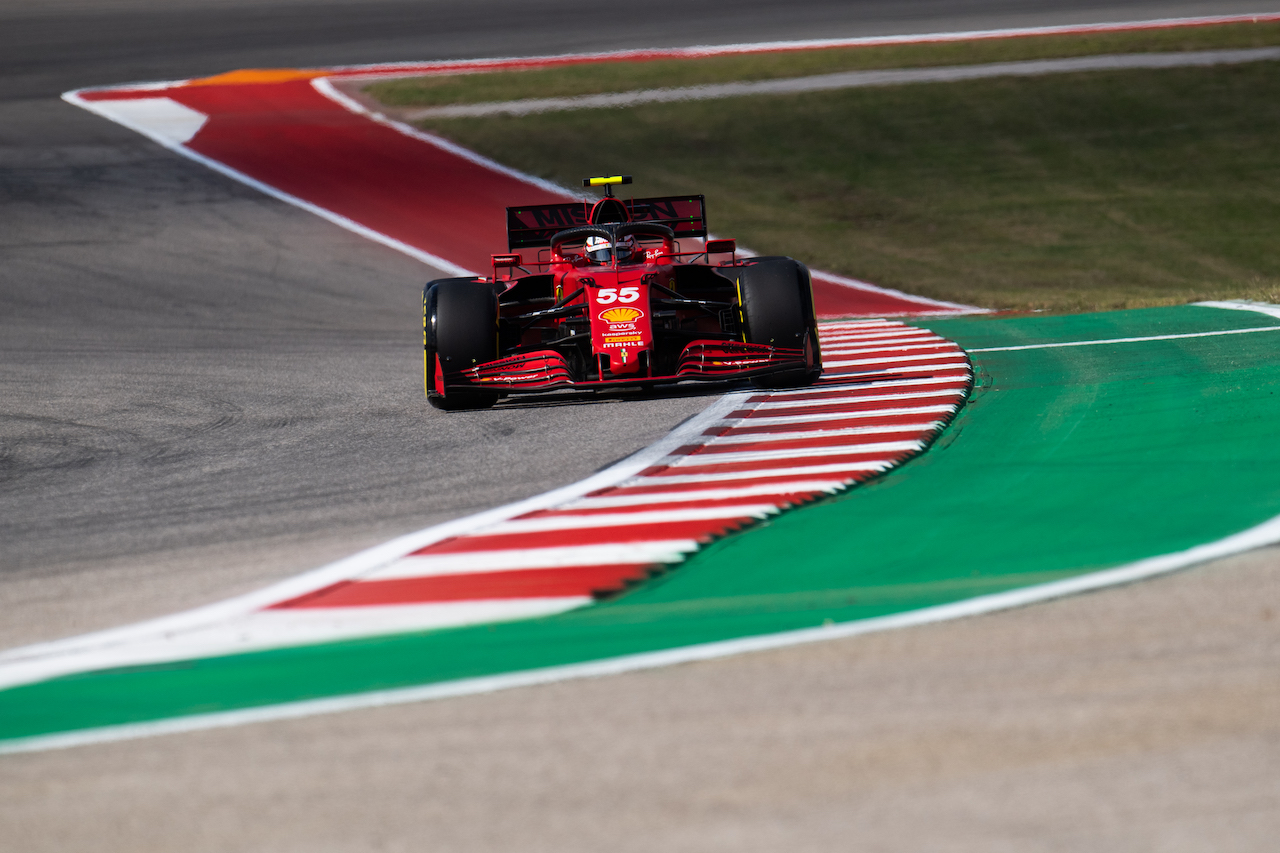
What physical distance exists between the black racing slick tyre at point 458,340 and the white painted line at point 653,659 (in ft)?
18.1

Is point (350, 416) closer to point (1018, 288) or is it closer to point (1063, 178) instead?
point (1018, 288)

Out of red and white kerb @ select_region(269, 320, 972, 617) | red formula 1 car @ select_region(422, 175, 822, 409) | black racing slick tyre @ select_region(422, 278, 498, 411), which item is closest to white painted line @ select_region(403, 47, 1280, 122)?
red formula 1 car @ select_region(422, 175, 822, 409)

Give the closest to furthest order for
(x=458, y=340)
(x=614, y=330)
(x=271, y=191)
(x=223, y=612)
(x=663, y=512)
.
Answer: (x=223, y=612), (x=663, y=512), (x=614, y=330), (x=458, y=340), (x=271, y=191)

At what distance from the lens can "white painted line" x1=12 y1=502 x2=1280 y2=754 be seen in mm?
3684

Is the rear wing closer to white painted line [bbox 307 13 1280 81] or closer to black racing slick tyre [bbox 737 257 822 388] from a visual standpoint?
black racing slick tyre [bbox 737 257 822 388]

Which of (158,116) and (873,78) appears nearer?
(158,116)

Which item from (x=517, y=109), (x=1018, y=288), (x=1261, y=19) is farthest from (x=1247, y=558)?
(x=1261, y=19)

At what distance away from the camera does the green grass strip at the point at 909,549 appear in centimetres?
402

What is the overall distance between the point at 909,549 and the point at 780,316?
473 cm

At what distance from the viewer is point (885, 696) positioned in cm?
369

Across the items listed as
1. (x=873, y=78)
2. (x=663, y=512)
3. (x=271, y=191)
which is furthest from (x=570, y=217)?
(x=873, y=78)

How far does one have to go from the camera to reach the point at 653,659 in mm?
4043

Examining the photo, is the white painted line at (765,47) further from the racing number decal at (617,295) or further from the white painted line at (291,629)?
the white painted line at (291,629)

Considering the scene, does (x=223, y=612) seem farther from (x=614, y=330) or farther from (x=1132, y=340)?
(x=1132, y=340)
